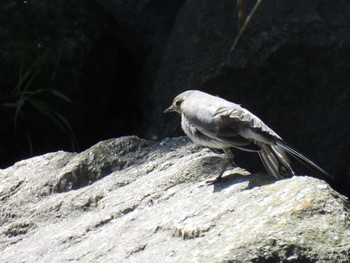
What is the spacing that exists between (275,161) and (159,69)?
2492 millimetres

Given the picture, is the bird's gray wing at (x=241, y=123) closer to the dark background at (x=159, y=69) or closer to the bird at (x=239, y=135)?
the bird at (x=239, y=135)

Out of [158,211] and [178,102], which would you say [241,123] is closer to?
[158,211]

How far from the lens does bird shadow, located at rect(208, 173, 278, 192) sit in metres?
4.11

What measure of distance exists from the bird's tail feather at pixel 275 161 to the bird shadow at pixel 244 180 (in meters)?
0.09

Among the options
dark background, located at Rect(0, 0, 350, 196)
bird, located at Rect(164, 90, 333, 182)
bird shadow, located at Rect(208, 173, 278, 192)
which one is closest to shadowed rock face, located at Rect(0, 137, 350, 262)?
bird shadow, located at Rect(208, 173, 278, 192)

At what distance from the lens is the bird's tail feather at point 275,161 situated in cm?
434

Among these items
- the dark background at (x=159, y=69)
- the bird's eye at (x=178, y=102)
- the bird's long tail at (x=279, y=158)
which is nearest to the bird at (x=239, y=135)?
the bird's long tail at (x=279, y=158)

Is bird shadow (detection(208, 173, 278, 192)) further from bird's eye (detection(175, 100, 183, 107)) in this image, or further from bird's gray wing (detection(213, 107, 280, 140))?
bird's eye (detection(175, 100, 183, 107))

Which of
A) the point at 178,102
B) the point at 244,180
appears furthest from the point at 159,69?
the point at 244,180

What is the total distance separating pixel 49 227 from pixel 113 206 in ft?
1.09

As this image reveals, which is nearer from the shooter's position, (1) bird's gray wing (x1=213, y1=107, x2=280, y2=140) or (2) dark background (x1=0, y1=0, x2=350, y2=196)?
(1) bird's gray wing (x1=213, y1=107, x2=280, y2=140)

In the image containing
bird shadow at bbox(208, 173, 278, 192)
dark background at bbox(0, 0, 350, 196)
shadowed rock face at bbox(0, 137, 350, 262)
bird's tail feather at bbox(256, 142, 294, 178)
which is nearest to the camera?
shadowed rock face at bbox(0, 137, 350, 262)

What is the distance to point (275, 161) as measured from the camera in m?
4.45

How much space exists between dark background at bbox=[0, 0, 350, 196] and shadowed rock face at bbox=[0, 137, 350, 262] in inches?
52.0
